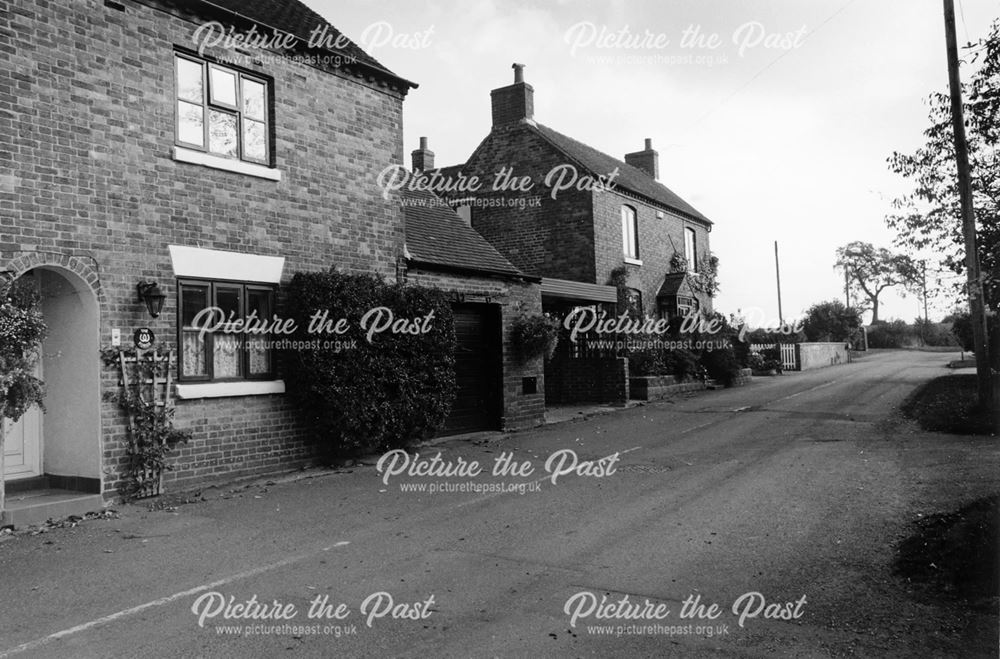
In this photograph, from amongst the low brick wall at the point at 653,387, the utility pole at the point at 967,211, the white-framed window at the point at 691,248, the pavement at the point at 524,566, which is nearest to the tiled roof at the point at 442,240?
the pavement at the point at 524,566

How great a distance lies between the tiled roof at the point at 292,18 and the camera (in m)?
10.8

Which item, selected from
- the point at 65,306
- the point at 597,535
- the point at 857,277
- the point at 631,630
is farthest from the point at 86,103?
the point at 857,277

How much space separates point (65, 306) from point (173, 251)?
140 cm

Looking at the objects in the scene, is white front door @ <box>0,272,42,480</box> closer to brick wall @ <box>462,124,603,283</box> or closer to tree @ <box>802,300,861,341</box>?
brick wall @ <box>462,124,603,283</box>

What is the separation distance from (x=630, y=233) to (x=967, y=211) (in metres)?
11.1

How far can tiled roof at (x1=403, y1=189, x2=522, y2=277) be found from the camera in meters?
14.2

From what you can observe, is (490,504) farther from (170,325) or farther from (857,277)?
(857,277)

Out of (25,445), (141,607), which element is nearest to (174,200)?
(25,445)

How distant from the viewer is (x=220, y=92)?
1030 centimetres

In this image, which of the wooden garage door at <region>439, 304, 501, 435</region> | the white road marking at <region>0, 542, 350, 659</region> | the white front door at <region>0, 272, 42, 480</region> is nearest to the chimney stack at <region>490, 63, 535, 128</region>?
the wooden garage door at <region>439, 304, 501, 435</region>

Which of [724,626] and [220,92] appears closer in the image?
[724,626]

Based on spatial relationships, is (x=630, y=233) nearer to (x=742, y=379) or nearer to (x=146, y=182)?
(x=742, y=379)

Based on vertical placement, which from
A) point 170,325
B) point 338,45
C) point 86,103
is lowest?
point 170,325

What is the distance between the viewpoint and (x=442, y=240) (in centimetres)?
1539
